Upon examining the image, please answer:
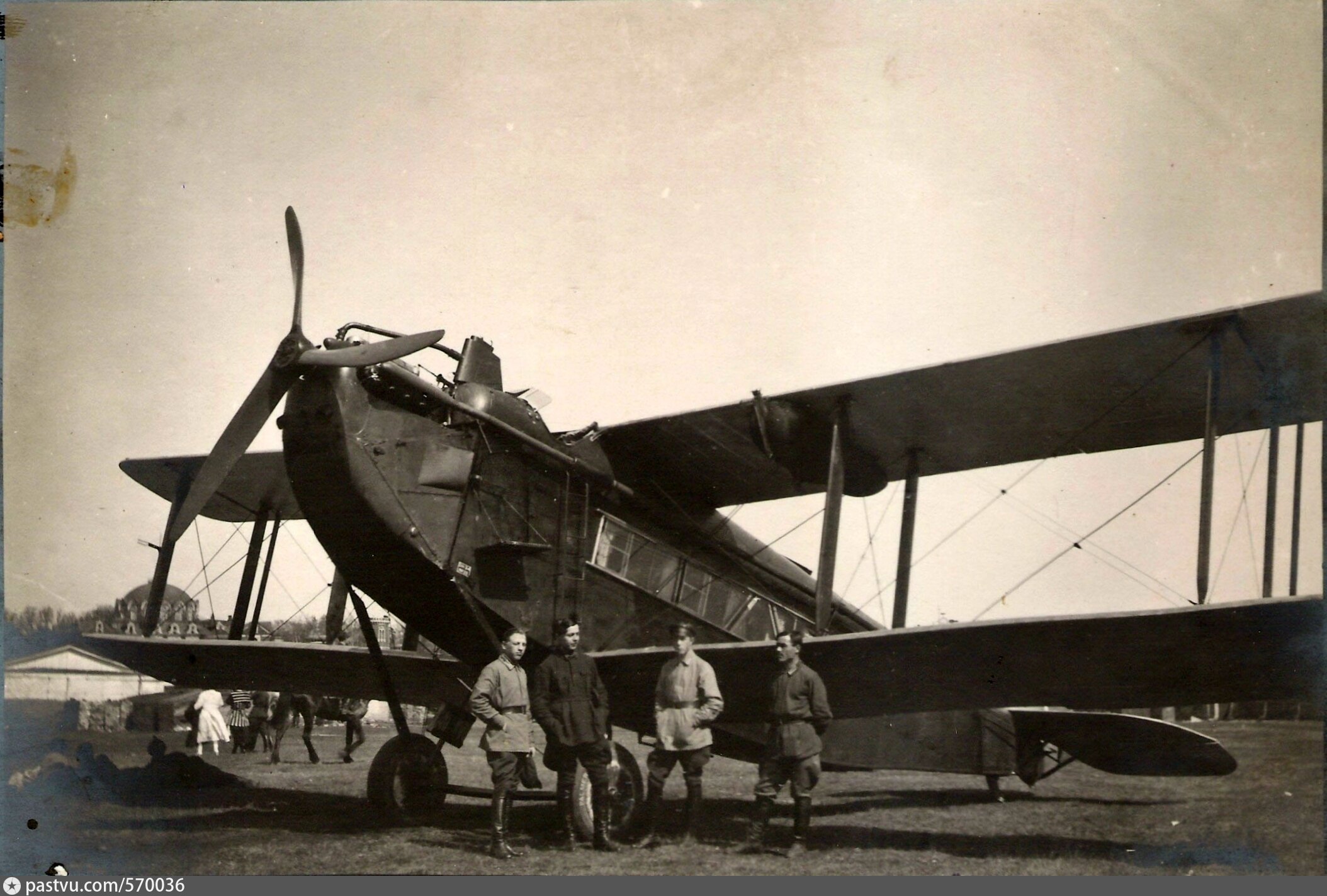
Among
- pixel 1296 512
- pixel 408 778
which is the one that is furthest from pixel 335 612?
pixel 1296 512

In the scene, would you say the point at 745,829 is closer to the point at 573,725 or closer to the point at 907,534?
the point at 573,725

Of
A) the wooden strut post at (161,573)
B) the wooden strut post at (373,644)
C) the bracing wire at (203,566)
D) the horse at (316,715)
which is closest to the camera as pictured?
the wooden strut post at (373,644)

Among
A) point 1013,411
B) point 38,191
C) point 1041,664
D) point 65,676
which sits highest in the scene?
point 38,191

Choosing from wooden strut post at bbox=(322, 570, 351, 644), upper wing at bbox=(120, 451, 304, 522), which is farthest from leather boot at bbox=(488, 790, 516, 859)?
upper wing at bbox=(120, 451, 304, 522)

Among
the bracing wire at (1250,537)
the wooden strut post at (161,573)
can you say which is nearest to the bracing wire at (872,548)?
the bracing wire at (1250,537)

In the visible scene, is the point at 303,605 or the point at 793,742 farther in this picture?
the point at 303,605

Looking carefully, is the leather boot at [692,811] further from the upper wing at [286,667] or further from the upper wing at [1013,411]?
the upper wing at [1013,411]

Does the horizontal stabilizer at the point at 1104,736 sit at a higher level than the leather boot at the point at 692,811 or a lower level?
higher

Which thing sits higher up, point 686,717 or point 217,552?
point 217,552
